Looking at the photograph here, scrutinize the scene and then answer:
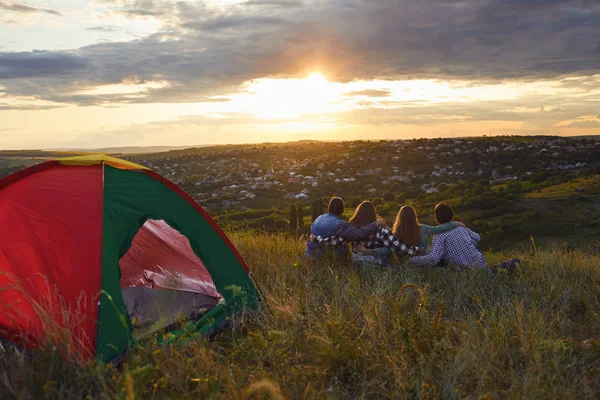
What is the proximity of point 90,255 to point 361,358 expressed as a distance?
2696 millimetres

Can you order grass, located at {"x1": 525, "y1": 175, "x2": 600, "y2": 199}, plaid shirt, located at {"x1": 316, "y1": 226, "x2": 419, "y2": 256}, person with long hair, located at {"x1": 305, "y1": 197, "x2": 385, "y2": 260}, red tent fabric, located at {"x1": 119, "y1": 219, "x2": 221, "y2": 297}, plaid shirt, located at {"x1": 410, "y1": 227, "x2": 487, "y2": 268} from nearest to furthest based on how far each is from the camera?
red tent fabric, located at {"x1": 119, "y1": 219, "x2": 221, "y2": 297} → plaid shirt, located at {"x1": 410, "y1": 227, "x2": 487, "y2": 268} → plaid shirt, located at {"x1": 316, "y1": 226, "x2": 419, "y2": 256} → person with long hair, located at {"x1": 305, "y1": 197, "x2": 385, "y2": 260} → grass, located at {"x1": 525, "y1": 175, "x2": 600, "y2": 199}

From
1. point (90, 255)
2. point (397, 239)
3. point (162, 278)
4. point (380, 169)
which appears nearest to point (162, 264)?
point (162, 278)

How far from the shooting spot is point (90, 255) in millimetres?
5094

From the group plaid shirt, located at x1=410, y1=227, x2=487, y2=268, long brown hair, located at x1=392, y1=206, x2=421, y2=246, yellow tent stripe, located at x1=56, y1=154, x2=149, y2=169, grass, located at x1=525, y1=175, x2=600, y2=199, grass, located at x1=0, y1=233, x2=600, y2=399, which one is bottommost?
grass, located at x1=525, y1=175, x2=600, y2=199

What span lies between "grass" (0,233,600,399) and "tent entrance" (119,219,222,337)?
0.92 m

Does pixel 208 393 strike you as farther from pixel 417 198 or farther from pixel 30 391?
pixel 417 198

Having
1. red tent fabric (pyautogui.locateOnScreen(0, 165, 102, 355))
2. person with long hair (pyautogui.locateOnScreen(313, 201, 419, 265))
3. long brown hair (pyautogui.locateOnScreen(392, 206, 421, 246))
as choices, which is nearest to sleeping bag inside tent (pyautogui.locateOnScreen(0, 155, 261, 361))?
red tent fabric (pyautogui.locateOnScreen(0, 165, 102, 355))

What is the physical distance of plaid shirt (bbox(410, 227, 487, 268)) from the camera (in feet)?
25.5

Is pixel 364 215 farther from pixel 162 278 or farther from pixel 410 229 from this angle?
pixel 162 278

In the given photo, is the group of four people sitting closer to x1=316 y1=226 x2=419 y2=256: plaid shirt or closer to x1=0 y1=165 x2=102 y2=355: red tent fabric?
x1=316 y1=226 x2=419 y2=256: plaid shirt

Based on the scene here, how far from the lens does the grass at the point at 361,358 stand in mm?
4109

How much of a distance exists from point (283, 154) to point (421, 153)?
57.6ft

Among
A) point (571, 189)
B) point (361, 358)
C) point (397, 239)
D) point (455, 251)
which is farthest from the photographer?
point (571, 189)

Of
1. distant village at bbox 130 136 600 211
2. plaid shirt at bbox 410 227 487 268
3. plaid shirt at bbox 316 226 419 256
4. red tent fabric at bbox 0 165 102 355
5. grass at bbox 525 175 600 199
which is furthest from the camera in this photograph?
distant village at bbox 130 136 600 211
